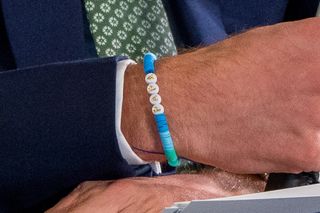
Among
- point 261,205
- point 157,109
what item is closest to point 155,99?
point 157,109

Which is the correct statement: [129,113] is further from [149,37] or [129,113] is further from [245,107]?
[149,37]

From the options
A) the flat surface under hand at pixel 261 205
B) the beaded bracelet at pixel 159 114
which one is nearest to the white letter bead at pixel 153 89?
the beaded bracelet at pixel 159 114

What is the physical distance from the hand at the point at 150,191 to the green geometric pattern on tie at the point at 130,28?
203 mm

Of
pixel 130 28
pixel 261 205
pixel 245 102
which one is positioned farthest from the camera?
pixel 130 28

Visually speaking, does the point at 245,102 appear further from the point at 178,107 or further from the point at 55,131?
the point at 55,131

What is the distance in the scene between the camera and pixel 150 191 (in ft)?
1.65

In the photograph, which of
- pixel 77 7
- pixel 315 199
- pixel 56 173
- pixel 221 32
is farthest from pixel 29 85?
pixel 221 32

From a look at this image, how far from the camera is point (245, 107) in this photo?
464 millimetres

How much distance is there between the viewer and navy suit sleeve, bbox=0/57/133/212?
499 millimetres

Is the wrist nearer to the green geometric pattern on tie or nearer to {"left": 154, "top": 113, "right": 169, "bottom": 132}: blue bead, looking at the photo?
{"left": 154, "top": 113, "right": 169, "bottom": 132}: blue bead

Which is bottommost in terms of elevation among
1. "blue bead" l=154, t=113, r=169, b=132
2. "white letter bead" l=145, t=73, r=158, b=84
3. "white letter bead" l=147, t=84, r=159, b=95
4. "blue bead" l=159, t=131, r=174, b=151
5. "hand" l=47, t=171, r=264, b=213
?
"hand" l=47, t=171, r=264, b=213

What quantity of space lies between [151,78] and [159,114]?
35 millimetres

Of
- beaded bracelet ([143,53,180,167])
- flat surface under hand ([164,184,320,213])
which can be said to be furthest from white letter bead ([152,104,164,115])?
flat surface under hand ([164,184,320,213])

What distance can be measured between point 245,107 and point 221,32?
0.42m
